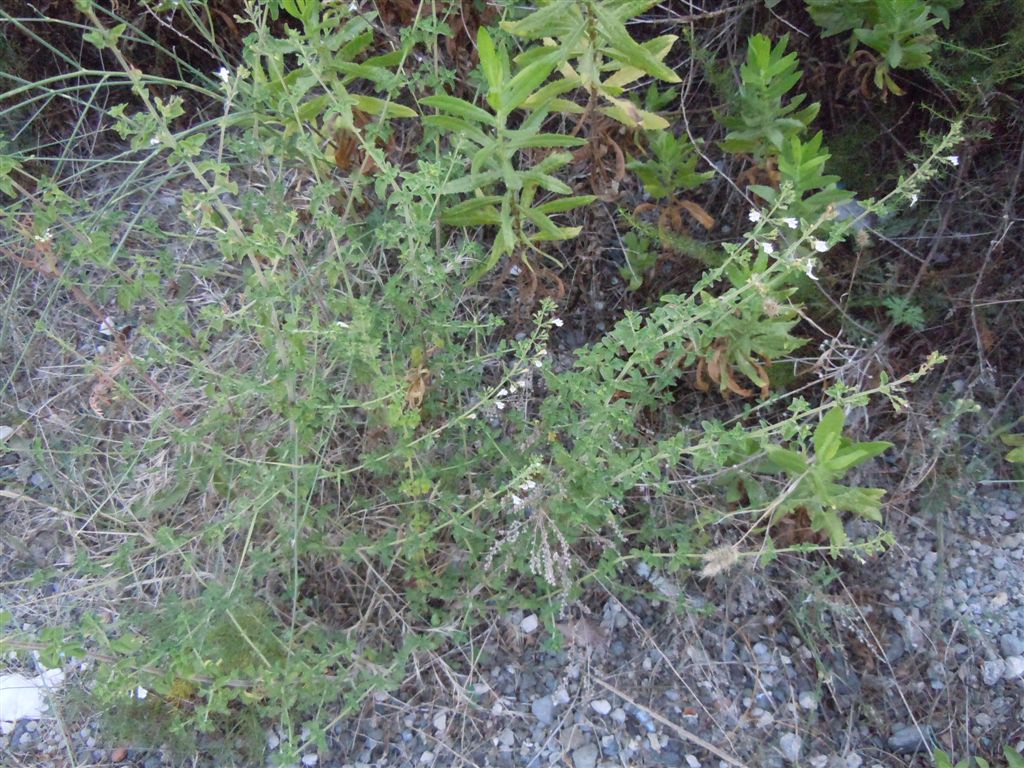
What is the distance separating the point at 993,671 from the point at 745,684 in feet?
1.98

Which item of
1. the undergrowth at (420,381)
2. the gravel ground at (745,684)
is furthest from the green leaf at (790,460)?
the gravel ground at (745,684)

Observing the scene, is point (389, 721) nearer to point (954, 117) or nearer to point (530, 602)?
point (530, 602)

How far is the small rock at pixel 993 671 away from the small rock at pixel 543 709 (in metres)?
1.07

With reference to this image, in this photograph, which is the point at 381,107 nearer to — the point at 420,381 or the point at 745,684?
the point at 420,381

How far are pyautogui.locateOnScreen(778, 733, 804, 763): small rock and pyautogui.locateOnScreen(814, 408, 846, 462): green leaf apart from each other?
0.74m

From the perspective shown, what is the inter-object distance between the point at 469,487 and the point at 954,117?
1773 mm

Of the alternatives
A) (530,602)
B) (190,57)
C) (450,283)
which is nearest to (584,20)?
(450,283)

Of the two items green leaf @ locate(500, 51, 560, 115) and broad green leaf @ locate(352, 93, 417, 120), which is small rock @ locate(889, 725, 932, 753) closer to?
green leaf @ locate(500, 51, 560, 115)

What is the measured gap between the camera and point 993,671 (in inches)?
85.3

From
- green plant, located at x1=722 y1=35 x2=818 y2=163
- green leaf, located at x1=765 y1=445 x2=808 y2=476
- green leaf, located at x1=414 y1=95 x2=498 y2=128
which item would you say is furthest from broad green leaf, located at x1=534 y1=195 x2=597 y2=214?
green leaf, located at x1=765 y1=445 x2=808 y2=476

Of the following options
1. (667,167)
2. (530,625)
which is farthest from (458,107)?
(530,625)

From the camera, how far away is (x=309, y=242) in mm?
2660

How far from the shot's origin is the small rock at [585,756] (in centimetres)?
213

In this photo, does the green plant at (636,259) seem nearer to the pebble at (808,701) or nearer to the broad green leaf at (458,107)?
the broad green leaf at (458,107)
